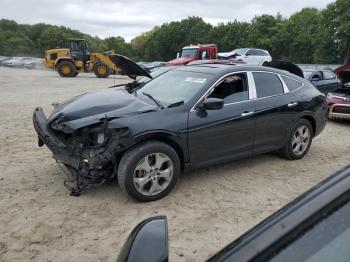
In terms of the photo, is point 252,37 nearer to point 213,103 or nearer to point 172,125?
point 213,103

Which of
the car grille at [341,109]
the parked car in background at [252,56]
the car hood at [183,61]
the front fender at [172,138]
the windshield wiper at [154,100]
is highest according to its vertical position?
the parked car in background at [252,56]

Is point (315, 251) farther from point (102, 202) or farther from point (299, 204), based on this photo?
point (102, 202)

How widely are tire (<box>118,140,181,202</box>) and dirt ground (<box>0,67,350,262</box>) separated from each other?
0.48 ft

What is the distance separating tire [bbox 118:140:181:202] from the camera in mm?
4000

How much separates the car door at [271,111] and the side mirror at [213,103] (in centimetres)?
84

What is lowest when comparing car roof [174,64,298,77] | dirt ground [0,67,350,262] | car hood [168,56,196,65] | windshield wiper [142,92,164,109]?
dirt ground [0,67,350,262]

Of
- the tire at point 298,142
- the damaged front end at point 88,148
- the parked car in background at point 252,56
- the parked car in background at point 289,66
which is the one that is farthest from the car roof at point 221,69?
the parked car in background at point 252,56

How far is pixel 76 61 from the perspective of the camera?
26.0 meters

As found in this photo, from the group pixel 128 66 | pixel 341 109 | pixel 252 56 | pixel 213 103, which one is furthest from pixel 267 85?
pixel 252 56

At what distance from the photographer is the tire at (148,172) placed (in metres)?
4.00

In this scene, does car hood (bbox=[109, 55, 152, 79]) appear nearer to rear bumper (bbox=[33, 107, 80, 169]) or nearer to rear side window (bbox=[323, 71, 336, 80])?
rear bumper (bbox=[33, 107, 80, 169])

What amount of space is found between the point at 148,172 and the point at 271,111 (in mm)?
2205

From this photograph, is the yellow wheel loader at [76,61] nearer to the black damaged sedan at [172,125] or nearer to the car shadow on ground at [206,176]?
the black damaged sedan at [172,125]

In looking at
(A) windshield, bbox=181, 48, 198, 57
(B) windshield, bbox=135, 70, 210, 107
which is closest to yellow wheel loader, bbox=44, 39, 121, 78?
(A) windshield, bbox=181, 48, 198, 57
